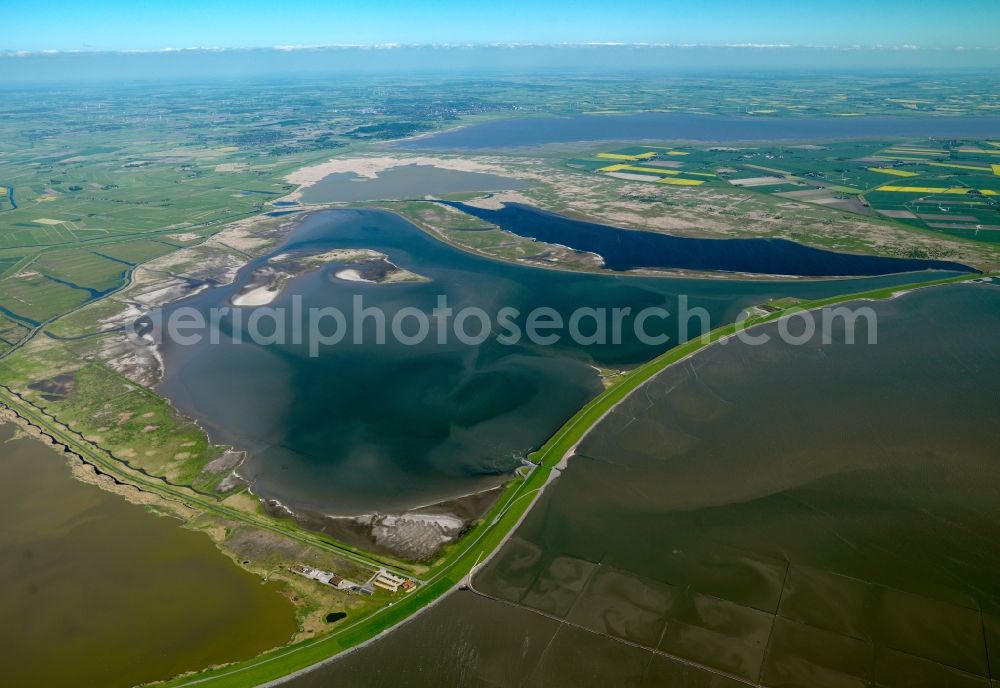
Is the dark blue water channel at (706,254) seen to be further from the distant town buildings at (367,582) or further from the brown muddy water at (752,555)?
the distant town buildings at (367,582)

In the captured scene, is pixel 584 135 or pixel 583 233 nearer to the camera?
pixel 583 233

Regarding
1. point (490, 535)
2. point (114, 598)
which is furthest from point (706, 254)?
point (114, 598)

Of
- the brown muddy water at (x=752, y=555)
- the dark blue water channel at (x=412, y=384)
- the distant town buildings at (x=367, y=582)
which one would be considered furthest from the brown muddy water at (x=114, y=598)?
the dark blue water channel at (x=412, y=384)

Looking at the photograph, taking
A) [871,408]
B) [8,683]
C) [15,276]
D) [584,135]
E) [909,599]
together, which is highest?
[584,135]

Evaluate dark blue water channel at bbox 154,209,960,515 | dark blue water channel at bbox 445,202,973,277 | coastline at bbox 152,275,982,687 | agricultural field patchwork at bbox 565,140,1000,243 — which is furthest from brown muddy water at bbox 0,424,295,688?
agricultural field patchwork at bbox 565,140,1000,243

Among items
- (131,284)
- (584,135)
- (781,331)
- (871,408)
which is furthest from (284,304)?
(584,135)

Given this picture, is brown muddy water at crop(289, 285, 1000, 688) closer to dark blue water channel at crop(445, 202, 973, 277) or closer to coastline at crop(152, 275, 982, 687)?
coastline at crop(152, 275, 982, 687)

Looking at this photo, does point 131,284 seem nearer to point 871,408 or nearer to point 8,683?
point 8,683
